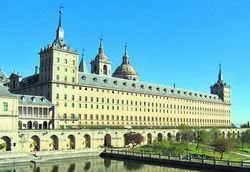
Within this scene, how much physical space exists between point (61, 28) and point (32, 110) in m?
26.8

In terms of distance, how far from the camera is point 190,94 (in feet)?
465

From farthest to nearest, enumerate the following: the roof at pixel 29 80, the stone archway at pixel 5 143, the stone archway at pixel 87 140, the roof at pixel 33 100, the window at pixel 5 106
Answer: the roof at pixel 29 80, the stone archway at pixel 87 140, the roof at pixel 33 100, the window at pixel 5 106, the stone archway at pixel 5 143

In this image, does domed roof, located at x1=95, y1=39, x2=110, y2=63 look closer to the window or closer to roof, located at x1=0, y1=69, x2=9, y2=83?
roof, located at x1=0, y1=69, x2=9, y2=83

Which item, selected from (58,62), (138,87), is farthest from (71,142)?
(138,87)

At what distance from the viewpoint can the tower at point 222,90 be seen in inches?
6422

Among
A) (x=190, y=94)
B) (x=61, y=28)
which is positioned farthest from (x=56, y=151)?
(x=190, y=94)

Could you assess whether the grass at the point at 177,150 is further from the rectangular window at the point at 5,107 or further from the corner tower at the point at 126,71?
the corner tower at the point at 126,71

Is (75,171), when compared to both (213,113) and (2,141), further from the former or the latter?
(213,113)

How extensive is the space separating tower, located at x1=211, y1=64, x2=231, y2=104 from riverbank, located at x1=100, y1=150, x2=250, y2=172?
96.2 metres

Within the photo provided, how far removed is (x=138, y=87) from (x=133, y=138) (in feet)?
97.9

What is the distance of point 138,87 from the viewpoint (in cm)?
11838

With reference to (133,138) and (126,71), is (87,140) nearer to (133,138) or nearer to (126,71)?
(133,138)

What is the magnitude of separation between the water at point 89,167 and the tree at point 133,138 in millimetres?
22154

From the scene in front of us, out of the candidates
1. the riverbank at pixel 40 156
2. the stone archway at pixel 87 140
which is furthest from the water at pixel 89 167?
the stone archway at pixel 87 140
